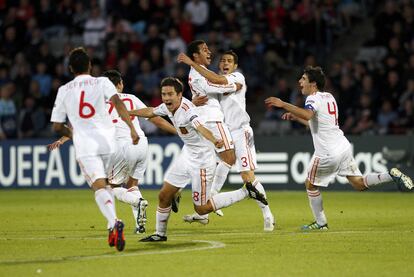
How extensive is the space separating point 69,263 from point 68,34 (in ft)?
63.7

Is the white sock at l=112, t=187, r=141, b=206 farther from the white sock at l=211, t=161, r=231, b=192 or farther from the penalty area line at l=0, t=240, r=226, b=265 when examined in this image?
the penalty area line at l=0, t=240, r=226, b=265

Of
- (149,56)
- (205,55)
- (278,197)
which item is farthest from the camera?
(149,56)

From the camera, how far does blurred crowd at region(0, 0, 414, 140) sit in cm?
2383

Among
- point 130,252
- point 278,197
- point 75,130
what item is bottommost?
point 278,197

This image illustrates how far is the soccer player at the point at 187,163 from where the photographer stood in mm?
12258

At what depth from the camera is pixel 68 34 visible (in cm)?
2900

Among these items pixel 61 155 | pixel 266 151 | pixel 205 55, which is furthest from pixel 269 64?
pixel 205 55

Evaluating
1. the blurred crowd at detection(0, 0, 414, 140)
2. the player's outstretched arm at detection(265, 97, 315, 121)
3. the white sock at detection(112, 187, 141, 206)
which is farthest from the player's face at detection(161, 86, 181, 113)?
the blurred crowd at detection(0, 0, 414, 140)

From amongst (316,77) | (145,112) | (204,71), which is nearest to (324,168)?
(316,77)

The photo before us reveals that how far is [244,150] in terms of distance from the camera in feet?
48.4

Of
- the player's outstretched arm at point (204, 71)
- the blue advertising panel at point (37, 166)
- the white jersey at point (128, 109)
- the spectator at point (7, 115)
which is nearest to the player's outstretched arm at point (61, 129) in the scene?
the player's outstretched arm at point (204, 71)

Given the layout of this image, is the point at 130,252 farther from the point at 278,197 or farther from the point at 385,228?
the point at 278,197

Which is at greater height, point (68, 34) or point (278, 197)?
point (68, 34)

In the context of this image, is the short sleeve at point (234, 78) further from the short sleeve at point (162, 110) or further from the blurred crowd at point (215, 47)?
the blurred crowd at point (215, 47)
